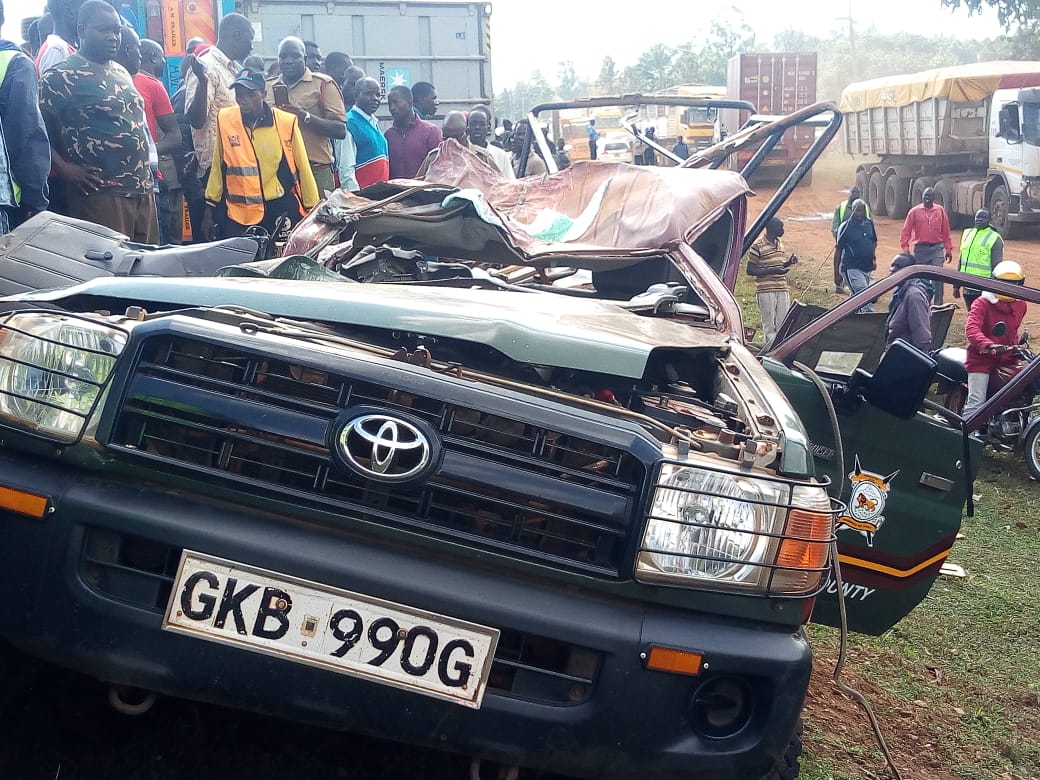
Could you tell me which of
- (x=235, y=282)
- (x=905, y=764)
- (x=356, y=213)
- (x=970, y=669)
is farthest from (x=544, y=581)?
(x=970, y=669)

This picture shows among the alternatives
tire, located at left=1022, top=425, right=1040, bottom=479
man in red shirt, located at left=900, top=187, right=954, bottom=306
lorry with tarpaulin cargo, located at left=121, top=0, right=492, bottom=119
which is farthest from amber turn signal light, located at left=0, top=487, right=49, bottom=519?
man in red shirt, located at left=900, top=187, right=954, bottom=306

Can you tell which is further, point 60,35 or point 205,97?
point 205,97

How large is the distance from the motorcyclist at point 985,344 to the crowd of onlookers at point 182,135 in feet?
11.0

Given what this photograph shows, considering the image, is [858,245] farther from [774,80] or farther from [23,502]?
[774,80]

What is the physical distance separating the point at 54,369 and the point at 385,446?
0.71 metres

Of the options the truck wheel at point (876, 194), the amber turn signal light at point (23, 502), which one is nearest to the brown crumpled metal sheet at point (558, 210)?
the amber turn signal light at point (23, 502)

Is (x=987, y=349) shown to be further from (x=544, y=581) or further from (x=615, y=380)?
(x=544, y=581)

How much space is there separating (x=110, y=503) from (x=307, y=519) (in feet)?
1.20

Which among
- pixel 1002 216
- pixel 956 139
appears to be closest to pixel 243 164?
pixel 1002 216

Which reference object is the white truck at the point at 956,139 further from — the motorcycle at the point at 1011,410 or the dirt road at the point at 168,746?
the dirt road at the point at 168,746

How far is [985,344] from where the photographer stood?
23.7 ft

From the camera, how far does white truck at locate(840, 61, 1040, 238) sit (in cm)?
1684

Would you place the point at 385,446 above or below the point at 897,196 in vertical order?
above

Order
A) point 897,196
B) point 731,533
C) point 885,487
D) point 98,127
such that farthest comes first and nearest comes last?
point 897,196 → point 98,127 → point 885,487 → point 731,533
